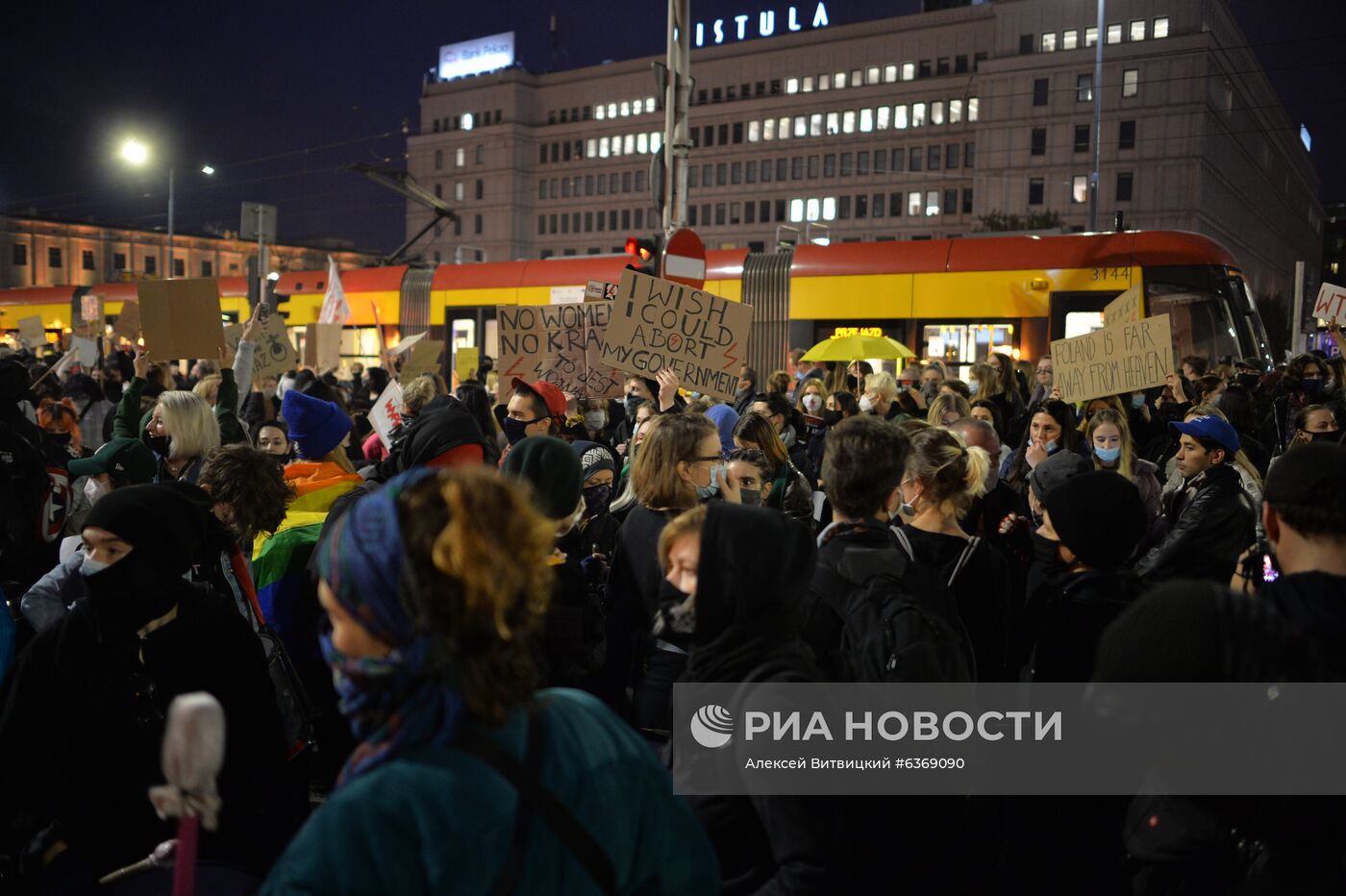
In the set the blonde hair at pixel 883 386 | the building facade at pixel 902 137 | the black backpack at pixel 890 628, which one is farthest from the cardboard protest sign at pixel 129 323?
the building facade at pixel 902 137

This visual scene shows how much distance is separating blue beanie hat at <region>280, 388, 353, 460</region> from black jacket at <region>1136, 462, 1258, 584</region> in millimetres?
3886

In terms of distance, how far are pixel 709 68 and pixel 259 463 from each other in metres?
94.7

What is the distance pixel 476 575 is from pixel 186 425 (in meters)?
4.48

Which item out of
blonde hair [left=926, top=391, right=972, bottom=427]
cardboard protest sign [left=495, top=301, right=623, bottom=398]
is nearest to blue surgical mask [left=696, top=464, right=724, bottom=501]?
blonde hair [left=926, top=391, right=972, bottom=427]

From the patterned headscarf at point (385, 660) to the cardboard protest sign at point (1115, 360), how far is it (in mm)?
6740

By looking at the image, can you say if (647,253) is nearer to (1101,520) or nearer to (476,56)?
(1101,520)

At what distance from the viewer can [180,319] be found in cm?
809

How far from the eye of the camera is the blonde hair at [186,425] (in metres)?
5.23

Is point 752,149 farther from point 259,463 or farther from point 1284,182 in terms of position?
point 259,463

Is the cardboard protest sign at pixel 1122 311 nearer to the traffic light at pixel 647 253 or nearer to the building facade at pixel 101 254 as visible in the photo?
the traffic light at pixel 647 253

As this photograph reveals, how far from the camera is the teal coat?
1.33 meters

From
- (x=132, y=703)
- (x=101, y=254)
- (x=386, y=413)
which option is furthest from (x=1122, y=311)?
(x=101, y=254)

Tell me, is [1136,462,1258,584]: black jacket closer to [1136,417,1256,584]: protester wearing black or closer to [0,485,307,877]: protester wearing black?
[1136,417,1256,584]: protester wearing black

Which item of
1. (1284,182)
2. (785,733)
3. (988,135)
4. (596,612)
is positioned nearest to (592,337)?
(596,612)
